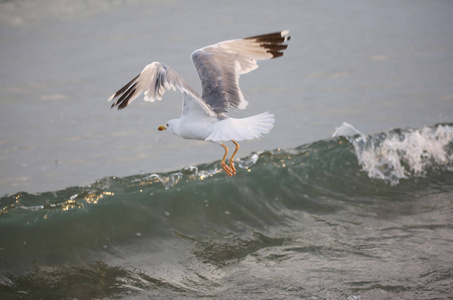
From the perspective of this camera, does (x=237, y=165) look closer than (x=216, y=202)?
No

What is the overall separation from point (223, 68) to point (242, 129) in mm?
906

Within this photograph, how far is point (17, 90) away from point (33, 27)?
286 cm

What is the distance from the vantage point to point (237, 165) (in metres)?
7.49

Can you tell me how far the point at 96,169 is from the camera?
7457 millimetres

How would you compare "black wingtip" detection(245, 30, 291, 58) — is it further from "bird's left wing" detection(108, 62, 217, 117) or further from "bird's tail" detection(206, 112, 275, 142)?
"bird's left wing" detection(108, 62, 217, 117)

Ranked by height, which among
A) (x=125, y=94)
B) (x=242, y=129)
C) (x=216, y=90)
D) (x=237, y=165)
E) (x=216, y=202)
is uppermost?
(x=125, y=94)

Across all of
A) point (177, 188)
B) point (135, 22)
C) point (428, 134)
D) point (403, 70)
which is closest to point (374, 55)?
point (403, 70)

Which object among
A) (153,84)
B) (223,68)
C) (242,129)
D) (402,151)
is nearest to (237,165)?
(402,151)

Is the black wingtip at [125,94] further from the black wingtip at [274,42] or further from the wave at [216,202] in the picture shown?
the wave at [216,202]

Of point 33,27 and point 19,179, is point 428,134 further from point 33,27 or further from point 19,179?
point 33,27

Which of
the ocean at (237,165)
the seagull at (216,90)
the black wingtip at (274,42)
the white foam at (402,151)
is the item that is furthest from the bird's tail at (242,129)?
the white foam at (402,151)

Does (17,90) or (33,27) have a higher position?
(33,27)

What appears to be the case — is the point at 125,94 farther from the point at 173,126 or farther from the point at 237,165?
the point at 237,165

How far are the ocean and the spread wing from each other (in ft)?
4.53
